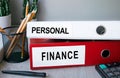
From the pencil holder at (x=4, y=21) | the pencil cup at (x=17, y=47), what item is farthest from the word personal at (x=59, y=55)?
the pencil holder at (x=4, y=21)

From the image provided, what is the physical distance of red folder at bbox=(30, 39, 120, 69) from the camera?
51 centimetres

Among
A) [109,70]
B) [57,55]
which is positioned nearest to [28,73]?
[57,55]

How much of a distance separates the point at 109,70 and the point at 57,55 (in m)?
0.14

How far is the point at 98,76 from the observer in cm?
49

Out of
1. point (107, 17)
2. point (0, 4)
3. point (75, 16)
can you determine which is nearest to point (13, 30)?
point (0, 4)

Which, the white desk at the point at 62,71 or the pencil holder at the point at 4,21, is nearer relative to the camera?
the white desk at the point at 62,71

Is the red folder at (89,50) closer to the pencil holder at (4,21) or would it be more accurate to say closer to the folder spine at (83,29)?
the folder spine at (83,29)

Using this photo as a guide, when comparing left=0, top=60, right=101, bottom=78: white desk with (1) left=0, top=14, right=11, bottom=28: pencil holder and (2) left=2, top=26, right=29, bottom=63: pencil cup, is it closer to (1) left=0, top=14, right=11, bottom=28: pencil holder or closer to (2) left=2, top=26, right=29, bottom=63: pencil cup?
(2) left=2, top=26, right=29, bottom=63: pencil cup

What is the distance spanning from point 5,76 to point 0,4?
0.85ft

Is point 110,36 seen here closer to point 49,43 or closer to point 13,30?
point 49,43

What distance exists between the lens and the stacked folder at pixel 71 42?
1.68 feet

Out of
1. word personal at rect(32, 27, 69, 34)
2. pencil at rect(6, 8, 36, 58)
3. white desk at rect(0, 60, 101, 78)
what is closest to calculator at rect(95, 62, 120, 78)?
white desk at rect(0, 60, 101, 78)

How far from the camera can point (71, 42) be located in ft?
1.70

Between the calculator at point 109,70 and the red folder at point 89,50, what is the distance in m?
0.03
